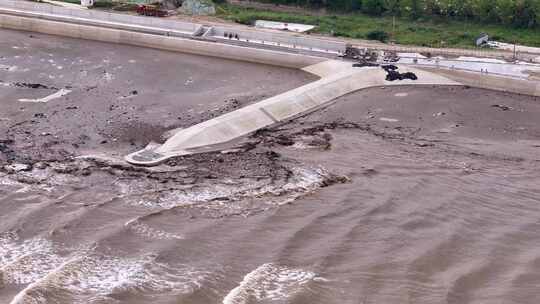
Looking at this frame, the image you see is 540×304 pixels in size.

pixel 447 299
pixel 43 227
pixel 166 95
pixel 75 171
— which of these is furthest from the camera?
pixel 166 95

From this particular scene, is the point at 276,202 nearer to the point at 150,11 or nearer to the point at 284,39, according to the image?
the point at 284,39

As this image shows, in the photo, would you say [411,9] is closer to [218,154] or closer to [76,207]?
[218,154]

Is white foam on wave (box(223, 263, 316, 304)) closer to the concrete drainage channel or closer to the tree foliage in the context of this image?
the concrete drainage channel

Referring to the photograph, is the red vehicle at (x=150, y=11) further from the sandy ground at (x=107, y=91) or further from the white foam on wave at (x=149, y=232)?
the white foam on wave at (x=149, y=232)

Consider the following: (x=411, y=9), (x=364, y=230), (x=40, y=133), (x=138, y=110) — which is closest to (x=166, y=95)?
(x=138, y=110)

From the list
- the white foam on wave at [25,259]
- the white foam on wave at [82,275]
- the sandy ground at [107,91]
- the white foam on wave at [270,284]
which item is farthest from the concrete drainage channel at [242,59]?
the white foam on wave at [270,284]

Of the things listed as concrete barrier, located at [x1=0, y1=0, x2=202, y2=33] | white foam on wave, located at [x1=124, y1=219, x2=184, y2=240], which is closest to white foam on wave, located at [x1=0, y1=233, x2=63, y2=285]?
white foam on wave, located at [x1=124, y1=219, x2=184, y2=240]
